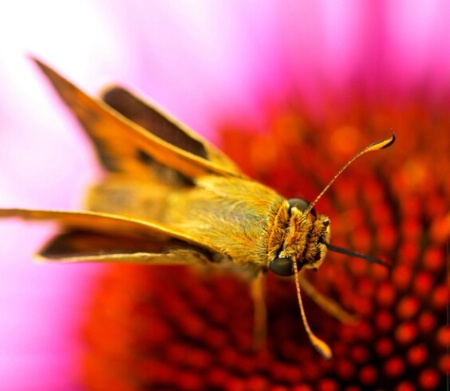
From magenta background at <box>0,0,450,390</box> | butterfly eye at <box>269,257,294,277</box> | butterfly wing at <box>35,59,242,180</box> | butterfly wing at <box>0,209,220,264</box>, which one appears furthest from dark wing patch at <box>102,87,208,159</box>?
magenta background at <box>0,0,450,390</box>

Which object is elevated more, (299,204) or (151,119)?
(151,119)

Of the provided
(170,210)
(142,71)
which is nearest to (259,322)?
(170,210)

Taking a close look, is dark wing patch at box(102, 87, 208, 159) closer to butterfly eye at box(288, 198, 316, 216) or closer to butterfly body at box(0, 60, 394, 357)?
butterfly body at box(0, 60, 394, 357)

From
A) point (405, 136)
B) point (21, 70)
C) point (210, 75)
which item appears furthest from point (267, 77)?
point (21, 70)

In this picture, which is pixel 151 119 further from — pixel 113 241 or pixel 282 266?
pixel 282 266

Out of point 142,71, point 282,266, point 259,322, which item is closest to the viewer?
point 282,266

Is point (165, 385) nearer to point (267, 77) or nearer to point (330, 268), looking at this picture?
point (330, 268)

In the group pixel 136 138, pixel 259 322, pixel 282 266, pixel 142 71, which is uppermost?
pixel 142 71

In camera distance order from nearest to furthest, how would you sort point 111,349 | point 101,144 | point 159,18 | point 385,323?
1. point 385,323
2. point 101,144
3. point 111,349
4. point 159,18

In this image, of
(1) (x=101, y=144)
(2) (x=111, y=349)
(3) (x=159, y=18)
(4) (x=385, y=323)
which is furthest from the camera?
(3) (x=159, y=18)
